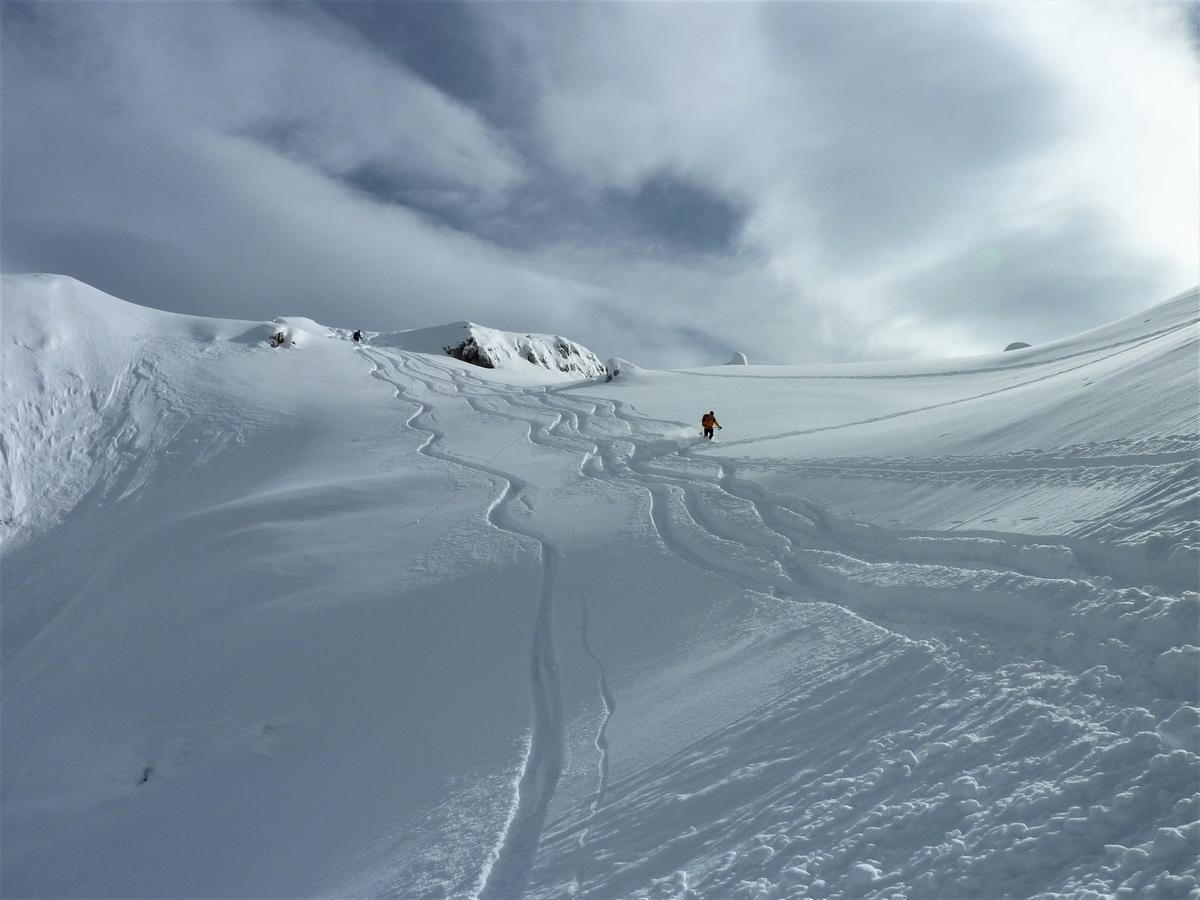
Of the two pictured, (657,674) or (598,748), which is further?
(657,674)

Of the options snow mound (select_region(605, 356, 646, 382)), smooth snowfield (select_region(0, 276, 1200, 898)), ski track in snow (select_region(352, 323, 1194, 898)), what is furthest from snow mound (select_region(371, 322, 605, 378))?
ski track in snow (select_region(352, 323, 1194, 898))

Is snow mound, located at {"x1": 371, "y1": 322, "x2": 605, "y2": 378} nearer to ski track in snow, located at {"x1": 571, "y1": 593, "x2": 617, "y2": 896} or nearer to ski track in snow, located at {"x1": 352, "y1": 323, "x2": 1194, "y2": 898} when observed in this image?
ski track in snow, located at {"x1": 352, "y1": 323, "x2": 1194, "y2": 898}

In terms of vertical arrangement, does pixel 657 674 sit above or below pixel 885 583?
below

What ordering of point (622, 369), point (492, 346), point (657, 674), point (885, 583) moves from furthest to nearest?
point (492, 346)
point (622, 369)
point (885, 583)
point (657, 674)

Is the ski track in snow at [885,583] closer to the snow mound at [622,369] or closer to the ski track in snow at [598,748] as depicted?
the ski track in snow at [598,748]

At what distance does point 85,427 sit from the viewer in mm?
21953

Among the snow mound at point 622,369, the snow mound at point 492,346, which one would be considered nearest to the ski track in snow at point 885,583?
the snow mound at point 622,369

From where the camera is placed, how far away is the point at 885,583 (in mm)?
7141

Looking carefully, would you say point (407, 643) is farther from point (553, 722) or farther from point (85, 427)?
point (85, 427)

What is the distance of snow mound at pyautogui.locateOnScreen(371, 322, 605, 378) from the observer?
46656mm

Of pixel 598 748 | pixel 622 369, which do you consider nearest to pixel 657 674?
pixel 598 748

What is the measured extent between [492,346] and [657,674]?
44.6 metres

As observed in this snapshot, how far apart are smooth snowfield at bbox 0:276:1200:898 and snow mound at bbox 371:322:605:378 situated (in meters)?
30.6

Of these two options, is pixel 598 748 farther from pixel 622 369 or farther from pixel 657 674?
pixel 622 369
